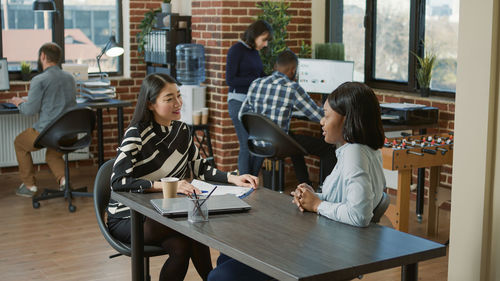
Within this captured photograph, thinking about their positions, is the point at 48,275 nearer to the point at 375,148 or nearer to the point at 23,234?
the point at 23,234

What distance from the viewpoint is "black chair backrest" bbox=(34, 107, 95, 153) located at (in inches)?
215

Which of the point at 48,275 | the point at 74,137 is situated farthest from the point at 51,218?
the point at 48,275

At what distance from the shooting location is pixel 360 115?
2.50 m

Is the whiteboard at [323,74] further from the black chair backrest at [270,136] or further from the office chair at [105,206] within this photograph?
the office chair at [105,206]

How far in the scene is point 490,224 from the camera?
2.78m

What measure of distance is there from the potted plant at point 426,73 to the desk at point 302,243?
3322mm

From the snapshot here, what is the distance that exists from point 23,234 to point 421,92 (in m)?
3.34

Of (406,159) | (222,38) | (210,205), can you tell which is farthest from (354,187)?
(222,38)

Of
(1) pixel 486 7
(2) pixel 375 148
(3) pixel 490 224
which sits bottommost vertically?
(3) pixel 490 224

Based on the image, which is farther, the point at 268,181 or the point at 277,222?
the point at 268,181

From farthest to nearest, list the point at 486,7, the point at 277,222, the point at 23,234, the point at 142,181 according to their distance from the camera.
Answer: the point at 23,234
the point at 142,181
the point at 486,7
the point at 277,222

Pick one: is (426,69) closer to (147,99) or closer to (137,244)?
(147,99)

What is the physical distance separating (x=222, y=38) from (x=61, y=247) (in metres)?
2.54

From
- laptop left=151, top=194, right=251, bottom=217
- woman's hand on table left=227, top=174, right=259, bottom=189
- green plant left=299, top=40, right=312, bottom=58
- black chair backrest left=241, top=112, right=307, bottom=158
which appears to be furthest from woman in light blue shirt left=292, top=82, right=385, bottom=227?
green plant left=299, top=40, right=312, bottom=58
